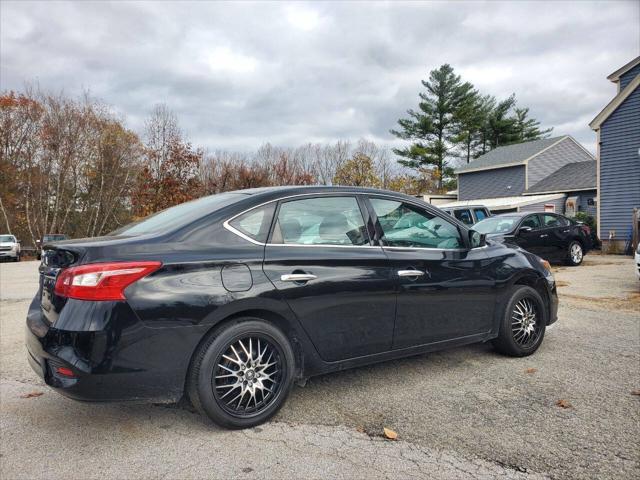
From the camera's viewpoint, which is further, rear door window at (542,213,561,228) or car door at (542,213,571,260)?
rear door window at (542,213,561,228)

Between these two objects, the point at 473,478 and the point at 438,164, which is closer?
the point at 473,478

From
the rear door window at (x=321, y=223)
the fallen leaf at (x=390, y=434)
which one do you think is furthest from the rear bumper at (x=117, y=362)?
the fallen leaf at (x=390, y=434)

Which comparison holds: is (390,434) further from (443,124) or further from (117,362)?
(443,124)

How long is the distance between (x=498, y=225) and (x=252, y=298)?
35.9 feet

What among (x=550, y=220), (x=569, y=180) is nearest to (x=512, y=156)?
(x=569, y=180)

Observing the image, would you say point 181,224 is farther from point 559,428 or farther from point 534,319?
point 534,319

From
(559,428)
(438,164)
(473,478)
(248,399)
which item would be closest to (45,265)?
(248,399)

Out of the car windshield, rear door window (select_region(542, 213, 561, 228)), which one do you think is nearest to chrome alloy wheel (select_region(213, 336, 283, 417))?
the car windshield

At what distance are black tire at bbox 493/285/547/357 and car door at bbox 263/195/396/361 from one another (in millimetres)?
1359

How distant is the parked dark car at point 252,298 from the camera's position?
2674mm

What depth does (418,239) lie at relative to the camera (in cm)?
389

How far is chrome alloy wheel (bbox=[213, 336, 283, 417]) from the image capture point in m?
2.92

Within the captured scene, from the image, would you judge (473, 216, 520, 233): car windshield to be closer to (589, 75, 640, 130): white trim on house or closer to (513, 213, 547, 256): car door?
(513, 213, 547, 256): car door

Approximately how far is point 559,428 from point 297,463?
1648mm
